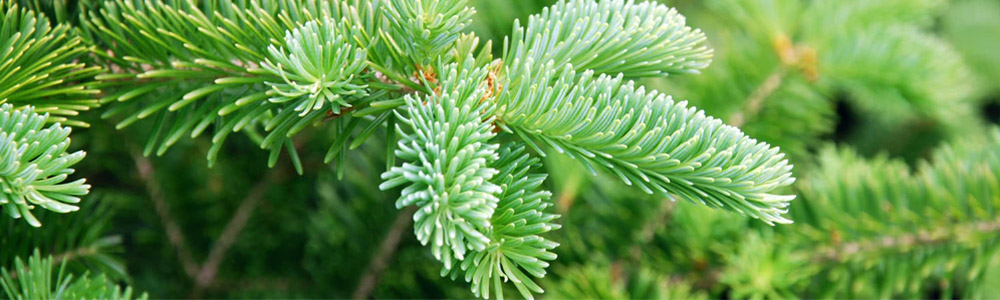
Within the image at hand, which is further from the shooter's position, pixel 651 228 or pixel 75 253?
pixel 651 228

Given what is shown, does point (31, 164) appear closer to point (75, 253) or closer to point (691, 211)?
point (75, 253)

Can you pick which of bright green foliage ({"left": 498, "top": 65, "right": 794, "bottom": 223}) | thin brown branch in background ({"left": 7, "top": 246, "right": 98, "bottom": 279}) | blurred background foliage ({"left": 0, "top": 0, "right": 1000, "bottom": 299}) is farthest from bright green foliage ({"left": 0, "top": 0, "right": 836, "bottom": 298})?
blurred background foliage ({"left": 0, "top": 0, "right": 1000, "bottom": 299})

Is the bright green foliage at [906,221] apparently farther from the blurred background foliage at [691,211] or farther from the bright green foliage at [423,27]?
the bright green foliage at [423,27]

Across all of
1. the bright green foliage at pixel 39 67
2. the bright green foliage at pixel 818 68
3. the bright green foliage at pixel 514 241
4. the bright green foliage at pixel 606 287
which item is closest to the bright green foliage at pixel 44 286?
the bright green foliage at pixel 39 67

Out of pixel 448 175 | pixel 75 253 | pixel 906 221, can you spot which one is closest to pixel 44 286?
pixel 75 253

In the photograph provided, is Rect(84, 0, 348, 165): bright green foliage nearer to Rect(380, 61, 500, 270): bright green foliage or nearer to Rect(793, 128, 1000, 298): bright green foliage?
Rect(380, 61, 500, 270): bright green foliage
